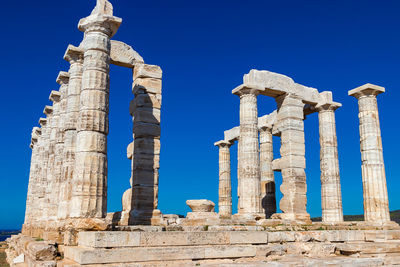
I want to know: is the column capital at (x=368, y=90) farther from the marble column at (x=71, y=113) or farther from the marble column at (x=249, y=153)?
the marble column at (x=71, y=113)

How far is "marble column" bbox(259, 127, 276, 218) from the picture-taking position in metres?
27.5

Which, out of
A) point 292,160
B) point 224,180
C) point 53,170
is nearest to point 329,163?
point 292,160

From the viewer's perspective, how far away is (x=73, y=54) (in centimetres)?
1892

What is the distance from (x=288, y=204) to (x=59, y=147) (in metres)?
13.1

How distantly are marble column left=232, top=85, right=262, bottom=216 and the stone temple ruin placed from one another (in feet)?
0.19

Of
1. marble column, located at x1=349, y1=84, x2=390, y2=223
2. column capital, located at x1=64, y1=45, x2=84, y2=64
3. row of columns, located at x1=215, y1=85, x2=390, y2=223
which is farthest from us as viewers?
marble column, located at x1=349, y1=84, x2=390, y2=223

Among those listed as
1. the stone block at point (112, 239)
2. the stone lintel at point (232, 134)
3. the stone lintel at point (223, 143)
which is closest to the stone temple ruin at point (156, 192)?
the stone block at point (112, 239)

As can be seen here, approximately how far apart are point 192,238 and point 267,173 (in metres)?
17.9

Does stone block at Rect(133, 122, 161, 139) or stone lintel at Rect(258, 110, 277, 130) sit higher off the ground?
stone lintel at Rect(258, 110, 277, 130)

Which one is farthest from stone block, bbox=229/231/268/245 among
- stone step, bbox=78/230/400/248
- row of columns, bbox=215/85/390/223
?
row of columns, bbox=215/85/390/223

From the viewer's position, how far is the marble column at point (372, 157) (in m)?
23.8

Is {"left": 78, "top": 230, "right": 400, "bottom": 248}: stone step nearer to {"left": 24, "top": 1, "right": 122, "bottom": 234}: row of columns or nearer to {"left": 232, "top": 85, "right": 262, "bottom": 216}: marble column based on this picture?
{"left": 24, "top": 1, "right": 122, "bottom": 234}: row of columns

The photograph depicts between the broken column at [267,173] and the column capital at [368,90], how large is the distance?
6.84m

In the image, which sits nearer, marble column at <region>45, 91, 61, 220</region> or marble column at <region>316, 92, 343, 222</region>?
marble column at <region>45, 91, 61, 220</region>
